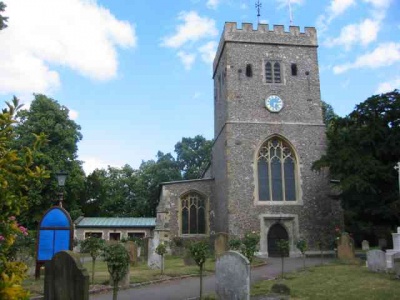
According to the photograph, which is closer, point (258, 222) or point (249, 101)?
point (258, 222)

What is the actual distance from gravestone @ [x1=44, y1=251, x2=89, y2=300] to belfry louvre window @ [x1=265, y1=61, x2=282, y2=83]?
1935 cm

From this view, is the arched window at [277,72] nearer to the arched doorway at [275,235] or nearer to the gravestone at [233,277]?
the arched doorway at [275,235]

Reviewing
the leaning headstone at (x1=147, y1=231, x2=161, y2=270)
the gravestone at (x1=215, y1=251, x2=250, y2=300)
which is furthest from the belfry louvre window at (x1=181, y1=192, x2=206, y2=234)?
the gravestone at (x1=215, y1=251, x2=250, y2=300)

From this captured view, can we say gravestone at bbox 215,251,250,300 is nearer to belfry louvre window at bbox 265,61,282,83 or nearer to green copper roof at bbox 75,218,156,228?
belfry louvre window at bbox 265,61,282,83

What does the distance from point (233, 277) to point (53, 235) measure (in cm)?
633

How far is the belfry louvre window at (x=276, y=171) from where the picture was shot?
22.0 m

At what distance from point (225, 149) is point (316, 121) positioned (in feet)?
18.1

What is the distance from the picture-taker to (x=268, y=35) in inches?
946

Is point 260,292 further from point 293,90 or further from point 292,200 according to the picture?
point 293,90

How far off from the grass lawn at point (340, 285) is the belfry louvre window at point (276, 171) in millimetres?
8671

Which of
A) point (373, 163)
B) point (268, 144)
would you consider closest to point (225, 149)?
point (268, 144)

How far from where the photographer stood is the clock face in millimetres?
22859

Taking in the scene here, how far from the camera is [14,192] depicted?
138 inches

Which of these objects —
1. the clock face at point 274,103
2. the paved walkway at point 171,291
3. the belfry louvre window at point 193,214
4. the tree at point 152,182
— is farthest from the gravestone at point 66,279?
the tree at point 152,182
